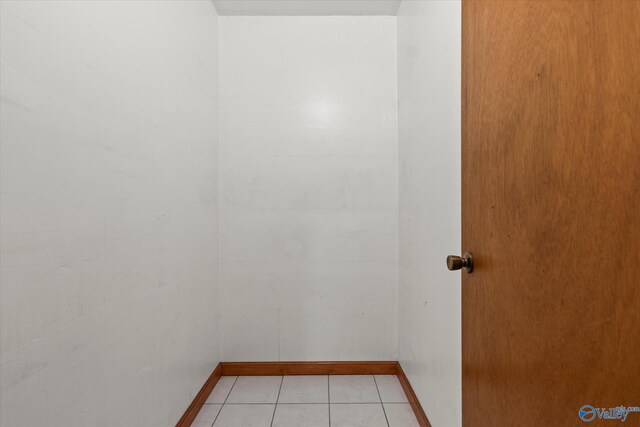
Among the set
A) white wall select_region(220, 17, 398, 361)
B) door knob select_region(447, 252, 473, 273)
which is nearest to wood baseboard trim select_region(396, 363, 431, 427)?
white wall select_region(220, 17, 398, 361)

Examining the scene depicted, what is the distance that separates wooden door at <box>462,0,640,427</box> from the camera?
0.50 m

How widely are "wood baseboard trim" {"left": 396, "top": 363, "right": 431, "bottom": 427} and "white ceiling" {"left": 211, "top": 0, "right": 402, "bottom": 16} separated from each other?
2.37m

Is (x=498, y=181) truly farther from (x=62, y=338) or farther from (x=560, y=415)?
(x=62, y=338)

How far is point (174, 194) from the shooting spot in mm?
1786

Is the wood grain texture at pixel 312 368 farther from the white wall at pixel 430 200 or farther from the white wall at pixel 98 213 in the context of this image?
the white wall at pixel 98 213

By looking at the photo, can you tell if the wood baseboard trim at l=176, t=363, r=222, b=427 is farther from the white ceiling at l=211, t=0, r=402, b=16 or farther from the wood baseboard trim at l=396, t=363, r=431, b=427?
the white ceiling at l=211, t=0, r=402, b=16

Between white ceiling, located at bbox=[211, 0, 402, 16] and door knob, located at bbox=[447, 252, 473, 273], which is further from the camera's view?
white ceiling, located at bbox=[211, 0, 402, 16]

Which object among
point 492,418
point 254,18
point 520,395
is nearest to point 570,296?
point 520,395

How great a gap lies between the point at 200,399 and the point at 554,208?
6.88 ft

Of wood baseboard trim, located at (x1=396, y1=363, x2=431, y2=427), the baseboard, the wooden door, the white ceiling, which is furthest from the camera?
the baseboard

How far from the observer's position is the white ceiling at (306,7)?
2344 millimetres

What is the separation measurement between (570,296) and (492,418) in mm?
425

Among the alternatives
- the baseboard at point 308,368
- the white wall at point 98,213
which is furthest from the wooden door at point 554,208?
the baseboard at point 308,368

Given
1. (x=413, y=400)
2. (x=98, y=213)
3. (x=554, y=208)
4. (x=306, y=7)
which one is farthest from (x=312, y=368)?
(x=306, y=7)
